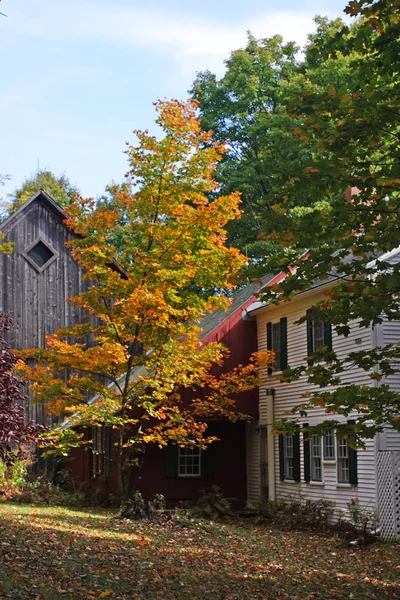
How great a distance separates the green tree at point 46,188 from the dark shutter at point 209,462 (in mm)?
31059

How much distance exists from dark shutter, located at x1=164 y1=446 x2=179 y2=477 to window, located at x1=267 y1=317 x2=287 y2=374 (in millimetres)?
3861

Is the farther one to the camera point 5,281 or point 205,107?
point 205,107

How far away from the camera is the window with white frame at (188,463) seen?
85.3 feet

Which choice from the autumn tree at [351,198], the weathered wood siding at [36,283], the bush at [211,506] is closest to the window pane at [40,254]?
the weathered wood siding at [36,283]

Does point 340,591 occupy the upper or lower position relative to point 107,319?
lower

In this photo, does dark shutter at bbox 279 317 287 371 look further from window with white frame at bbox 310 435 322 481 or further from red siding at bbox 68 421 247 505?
red siding at bbox 68 421 247 505

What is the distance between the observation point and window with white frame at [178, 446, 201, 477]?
2598 centimetres

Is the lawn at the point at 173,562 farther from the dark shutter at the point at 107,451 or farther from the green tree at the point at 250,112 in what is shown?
the green tree at the point at 250,112

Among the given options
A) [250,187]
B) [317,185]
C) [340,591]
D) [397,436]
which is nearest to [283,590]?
[340,591]

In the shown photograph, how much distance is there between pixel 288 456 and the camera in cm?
2459

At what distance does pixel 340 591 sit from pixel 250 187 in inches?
1146

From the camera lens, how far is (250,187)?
3953cm

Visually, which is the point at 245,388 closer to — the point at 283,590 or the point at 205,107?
the point at 283,590

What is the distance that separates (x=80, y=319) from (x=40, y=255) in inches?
104
